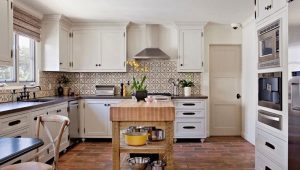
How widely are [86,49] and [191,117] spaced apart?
8.30 feet

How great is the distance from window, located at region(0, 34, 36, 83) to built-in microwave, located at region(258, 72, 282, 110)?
135 inches

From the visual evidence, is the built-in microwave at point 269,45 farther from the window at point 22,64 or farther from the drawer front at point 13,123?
the window at point 22,64

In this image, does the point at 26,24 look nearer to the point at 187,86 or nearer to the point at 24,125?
the point at 24,125

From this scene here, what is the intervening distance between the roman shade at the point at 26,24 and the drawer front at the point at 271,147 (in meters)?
3.61

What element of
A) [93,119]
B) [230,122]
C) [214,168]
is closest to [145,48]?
[93,119]

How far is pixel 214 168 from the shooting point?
3.80m

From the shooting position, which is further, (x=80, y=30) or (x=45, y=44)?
(x=80, y=30)

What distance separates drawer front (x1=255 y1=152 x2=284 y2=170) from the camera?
2.58 m

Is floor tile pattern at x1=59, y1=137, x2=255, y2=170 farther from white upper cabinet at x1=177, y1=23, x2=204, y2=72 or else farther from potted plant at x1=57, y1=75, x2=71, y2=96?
white upper cabinet at x1=177, y1=23, x2=204, y2=72

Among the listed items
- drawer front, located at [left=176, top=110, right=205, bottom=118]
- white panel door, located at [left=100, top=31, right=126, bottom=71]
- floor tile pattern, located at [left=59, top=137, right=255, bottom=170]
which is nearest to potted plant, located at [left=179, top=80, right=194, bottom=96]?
drawer front, located at [left=176, top=110, right=205, bottom=118]

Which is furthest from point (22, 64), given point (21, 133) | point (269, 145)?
point (269, 145)

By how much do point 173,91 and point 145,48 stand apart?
3.57ft

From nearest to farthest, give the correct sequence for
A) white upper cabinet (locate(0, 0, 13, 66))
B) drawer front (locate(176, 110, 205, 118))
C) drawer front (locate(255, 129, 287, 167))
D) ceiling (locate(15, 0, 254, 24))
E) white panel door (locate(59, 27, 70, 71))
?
drawer front (locate(255, 129, 287, 167)), white upper cabinet (locate(0, 0, 13, 66)), ceiling (locate(15, 0, 254, 24)), white panel door (locate(59, 27, 70, 71)), drawer front (locate(176, 110, 205, 118))

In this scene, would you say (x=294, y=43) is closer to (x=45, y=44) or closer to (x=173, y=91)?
(x=173, y=91)
